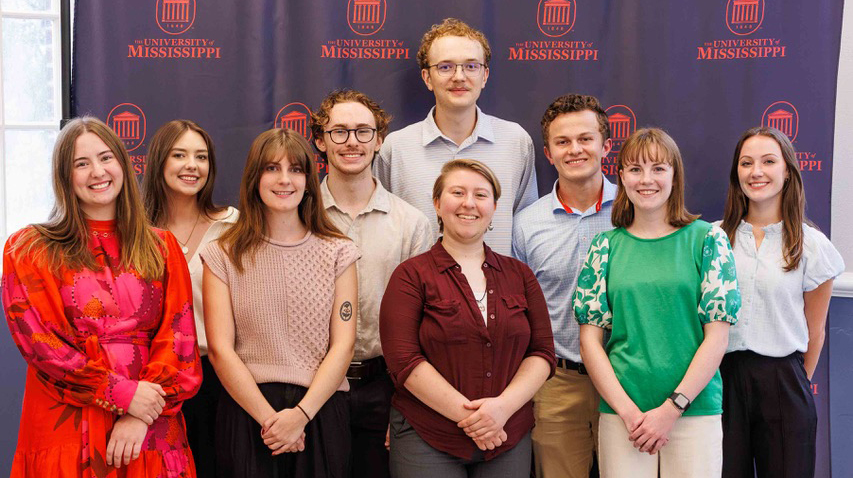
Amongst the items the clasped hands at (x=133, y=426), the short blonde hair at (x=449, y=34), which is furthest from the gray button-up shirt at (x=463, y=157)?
the clasped hands at (x=133, y=426)

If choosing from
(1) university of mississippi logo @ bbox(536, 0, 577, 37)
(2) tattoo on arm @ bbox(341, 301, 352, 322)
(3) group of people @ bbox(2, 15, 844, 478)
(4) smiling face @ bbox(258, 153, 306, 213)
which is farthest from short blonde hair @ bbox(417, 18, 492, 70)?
(2) tattoo on arm @ bbox(341, 301, 352, 322)

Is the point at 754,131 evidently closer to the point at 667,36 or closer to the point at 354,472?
the point at 667,36

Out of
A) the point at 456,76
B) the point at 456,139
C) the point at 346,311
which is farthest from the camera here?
the point at 456,139

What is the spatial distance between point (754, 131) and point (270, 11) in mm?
2288

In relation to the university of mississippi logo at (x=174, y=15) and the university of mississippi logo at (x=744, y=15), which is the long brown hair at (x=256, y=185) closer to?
the university of mississippi logo at (x=174, y=15)

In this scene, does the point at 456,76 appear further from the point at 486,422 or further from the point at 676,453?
the point at 676,453

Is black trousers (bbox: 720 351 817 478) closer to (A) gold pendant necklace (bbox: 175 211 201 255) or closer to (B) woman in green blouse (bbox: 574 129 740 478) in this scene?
(B) woman in green blouse (bbox: 574 129 740 478)

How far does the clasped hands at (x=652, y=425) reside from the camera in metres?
2.34

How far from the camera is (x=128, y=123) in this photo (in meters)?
3.40

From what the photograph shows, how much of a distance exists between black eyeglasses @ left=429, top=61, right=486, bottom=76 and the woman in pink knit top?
34.6 inches

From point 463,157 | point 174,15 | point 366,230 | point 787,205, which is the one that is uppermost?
point 174,15

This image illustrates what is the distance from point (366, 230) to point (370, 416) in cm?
74

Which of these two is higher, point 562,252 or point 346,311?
point 562,252

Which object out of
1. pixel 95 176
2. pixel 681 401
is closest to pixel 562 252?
pixel 681 401
